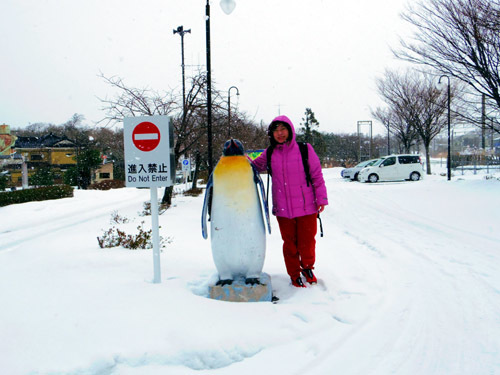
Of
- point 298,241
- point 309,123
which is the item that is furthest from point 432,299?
point 309,123

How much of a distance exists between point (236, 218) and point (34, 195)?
646 inches

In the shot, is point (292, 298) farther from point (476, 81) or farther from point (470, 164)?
point (470, 164)

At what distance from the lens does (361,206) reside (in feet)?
34.5

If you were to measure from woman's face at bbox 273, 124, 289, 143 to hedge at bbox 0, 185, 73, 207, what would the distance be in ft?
53.3

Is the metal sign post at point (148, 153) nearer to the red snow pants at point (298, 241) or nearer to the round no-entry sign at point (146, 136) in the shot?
the round no-entry sign at point (146, 136)

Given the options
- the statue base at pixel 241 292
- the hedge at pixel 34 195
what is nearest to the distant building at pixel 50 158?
the hedge at pixel 34 195

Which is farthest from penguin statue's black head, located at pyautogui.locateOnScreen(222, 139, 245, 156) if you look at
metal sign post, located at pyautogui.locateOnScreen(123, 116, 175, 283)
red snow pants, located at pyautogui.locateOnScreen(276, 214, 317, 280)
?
red snow pants, located at pyautogui.locateOnScreen(276, 214, 317, 280)

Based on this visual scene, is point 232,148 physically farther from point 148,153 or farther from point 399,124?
point 399,124

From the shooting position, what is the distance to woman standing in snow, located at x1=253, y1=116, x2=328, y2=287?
3.54m

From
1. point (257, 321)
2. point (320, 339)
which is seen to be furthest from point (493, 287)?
point (257, 321)

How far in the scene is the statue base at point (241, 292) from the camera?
3.18 metres

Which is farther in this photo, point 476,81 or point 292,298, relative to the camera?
point 476,81

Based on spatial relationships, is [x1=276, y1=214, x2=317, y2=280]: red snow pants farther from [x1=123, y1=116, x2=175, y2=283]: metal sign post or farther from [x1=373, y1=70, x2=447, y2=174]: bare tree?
[x1=373, y1=70, x2=447, y2=174]: bare tree

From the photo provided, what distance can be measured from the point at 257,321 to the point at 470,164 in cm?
3527
